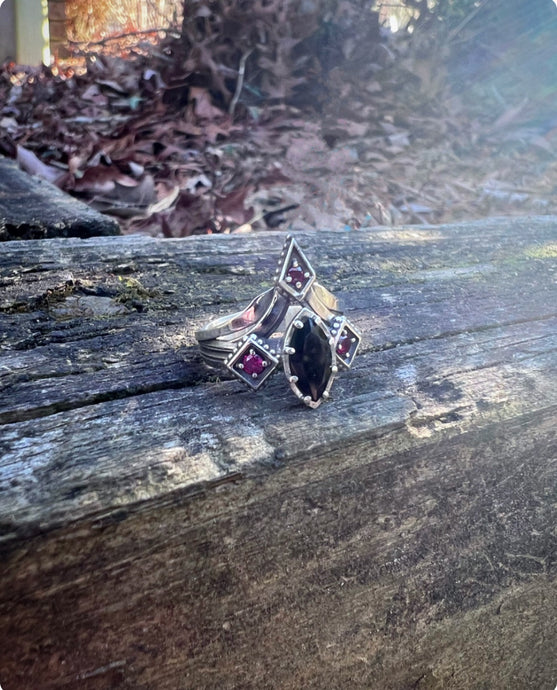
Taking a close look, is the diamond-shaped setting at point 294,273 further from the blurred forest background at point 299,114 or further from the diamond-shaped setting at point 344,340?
the blurred forest background at point 299,114

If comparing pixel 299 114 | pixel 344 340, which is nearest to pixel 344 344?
pixel 344 340

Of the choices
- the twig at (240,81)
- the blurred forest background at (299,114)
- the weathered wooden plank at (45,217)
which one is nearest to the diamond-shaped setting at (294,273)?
the weathered wooden plank at (45,217)

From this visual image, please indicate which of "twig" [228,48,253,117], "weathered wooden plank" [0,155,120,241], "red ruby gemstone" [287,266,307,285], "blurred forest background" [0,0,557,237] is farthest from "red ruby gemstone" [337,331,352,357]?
"twig" [228,48,253,117]

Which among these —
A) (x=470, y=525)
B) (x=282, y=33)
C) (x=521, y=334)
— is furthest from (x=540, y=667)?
(x=282, y=33)

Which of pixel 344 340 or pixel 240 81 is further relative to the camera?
pixel 240 81

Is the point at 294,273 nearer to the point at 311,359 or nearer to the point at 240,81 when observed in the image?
the point at 311,359

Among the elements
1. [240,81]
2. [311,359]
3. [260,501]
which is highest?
[240,81]

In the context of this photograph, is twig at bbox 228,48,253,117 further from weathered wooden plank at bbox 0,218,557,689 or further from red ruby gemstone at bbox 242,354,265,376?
red ruby gemstone at bbox 242,354,265,376

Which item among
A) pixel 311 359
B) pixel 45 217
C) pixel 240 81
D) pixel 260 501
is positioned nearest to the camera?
pixel 260 501
